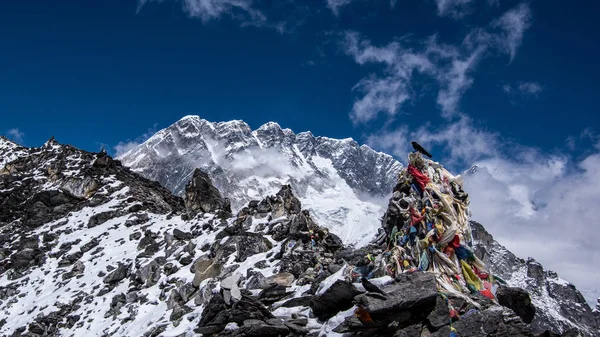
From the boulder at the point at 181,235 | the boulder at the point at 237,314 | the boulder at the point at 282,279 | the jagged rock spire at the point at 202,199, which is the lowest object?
the boulder at the point at 237,314

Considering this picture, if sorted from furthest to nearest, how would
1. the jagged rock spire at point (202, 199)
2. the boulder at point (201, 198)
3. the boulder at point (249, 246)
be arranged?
the boulder at point (201, 198) → the jagged rock spire at point (202, 199) → the boulder at point (249, 246)

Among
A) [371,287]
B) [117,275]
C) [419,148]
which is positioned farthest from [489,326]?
[117,275]

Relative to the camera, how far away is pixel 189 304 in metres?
20.6

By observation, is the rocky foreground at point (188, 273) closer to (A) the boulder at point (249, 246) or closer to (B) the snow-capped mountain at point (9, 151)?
(A) the boulder at point (249, 246)

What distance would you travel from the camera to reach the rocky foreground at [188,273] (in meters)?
11.4

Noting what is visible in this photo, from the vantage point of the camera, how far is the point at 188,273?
24250 mm

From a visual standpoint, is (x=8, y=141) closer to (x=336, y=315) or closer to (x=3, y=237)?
(x=3, y=237)

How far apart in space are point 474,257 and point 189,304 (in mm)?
13628

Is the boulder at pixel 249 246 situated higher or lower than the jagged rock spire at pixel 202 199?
lower

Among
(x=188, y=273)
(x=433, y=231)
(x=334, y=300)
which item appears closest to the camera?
(x=334, y=300)

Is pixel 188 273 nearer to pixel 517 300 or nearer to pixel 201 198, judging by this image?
pixel 201 198

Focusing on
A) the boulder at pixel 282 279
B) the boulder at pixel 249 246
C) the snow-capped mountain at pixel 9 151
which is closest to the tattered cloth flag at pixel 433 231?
the boulder at pixel 282 279

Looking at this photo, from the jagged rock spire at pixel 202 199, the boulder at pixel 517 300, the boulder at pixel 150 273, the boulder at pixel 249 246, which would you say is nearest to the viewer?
the boulder at pixel 517 300

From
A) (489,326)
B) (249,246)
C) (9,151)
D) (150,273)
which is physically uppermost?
(9,151)
